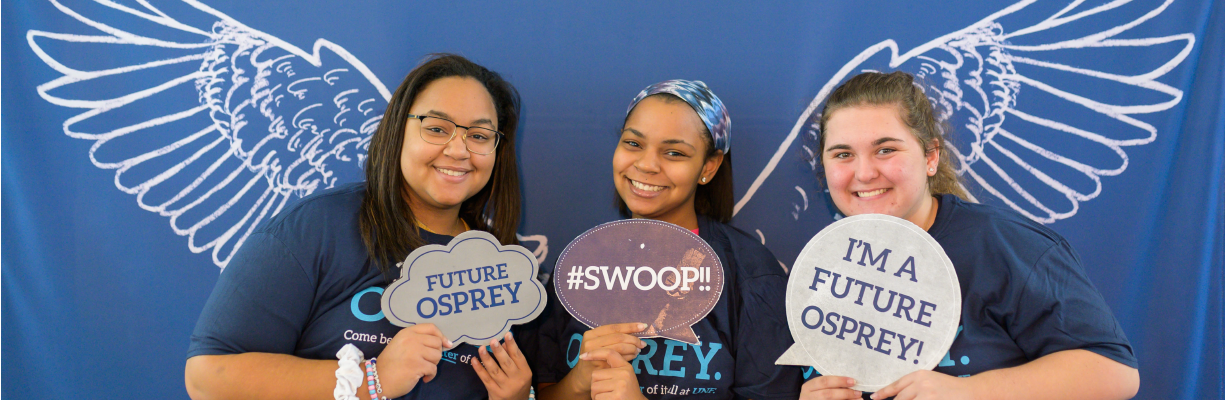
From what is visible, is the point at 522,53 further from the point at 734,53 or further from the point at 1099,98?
the point at 1099,98

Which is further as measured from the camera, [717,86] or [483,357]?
[717,86]

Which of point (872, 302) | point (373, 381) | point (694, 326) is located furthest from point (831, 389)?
point (373, 381)

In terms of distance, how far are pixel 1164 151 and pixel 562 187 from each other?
6.21 feet

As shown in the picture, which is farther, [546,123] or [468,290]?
[546,123]

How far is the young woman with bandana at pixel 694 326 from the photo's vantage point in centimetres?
158

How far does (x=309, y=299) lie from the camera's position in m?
1.50

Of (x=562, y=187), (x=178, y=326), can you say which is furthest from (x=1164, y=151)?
(x=178, y=326)

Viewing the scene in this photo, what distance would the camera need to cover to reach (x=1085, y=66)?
2.10m

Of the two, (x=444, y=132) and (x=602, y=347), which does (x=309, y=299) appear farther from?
(x=602, y=347)

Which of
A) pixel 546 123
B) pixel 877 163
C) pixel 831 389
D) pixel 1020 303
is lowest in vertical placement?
pixel 831 389

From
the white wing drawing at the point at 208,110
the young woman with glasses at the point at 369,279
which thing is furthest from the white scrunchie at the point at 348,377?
the white wing drawing at the point at 208,110

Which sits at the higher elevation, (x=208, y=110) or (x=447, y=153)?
(x=208, y=110)

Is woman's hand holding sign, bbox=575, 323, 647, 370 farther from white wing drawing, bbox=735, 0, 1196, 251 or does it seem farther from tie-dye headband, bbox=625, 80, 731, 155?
white wing drawing, bbox=735, 0, 1196, 251

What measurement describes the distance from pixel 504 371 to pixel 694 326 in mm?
474
